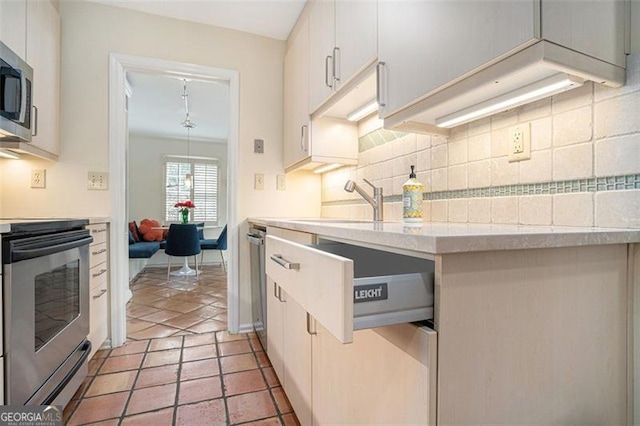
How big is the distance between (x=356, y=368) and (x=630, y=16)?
1.18 metres

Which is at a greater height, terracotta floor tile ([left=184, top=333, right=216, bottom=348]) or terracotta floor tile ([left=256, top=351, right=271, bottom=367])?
terracotta floor tile ([left=256, top=351, right=271, bottom=367])

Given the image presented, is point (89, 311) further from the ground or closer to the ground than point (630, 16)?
closer to the ground

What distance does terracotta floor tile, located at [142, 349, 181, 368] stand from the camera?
76.6 inches

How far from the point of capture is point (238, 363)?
1940 millimetres

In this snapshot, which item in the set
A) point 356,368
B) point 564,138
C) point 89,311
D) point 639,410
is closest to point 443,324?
point 356,368

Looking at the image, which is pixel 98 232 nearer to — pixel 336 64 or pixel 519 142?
pixel 336 64

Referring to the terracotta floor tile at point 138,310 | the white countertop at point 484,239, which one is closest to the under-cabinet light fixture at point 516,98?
the white countertop at point 484,239

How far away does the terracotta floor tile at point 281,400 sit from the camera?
1486 millimetres

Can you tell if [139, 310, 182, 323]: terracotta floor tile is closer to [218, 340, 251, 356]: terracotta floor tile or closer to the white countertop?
[218, 340, 251, 356]: terracotta floor tile

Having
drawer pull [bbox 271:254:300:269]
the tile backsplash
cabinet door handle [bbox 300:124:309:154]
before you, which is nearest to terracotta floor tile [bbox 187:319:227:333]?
cabinet door handle [bbox 300:124:309:154]

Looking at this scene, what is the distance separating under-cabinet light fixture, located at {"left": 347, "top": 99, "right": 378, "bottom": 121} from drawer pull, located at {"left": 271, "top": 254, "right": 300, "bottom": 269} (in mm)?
1057

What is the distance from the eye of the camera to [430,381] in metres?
0.57

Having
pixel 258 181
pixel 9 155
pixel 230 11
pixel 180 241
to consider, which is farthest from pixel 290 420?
pixel 180 241

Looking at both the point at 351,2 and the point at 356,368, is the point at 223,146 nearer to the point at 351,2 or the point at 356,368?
the point at 351,2
